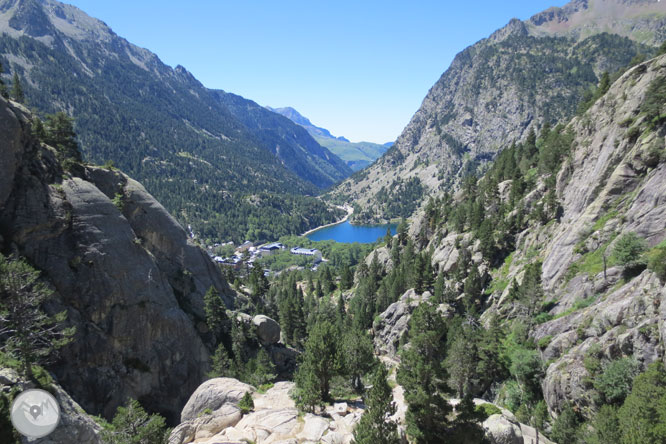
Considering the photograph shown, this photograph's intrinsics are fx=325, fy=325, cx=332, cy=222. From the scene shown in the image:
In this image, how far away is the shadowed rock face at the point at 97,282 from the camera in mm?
37438

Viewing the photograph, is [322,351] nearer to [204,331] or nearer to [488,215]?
[204,331]

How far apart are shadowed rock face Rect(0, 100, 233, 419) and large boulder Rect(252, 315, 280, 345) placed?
11.2m

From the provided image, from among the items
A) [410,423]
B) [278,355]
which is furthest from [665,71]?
[278,355]

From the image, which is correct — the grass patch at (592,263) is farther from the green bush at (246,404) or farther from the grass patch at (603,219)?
the green bush at (246,404)

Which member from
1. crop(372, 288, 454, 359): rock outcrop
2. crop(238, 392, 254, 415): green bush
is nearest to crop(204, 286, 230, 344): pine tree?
crop(238, 392, 254, 415): green bush

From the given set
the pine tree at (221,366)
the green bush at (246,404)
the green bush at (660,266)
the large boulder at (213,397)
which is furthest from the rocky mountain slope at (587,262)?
the pine tree at (221,366)

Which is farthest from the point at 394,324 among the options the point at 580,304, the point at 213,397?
the point at 213,397

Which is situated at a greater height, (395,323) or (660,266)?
(660,266)

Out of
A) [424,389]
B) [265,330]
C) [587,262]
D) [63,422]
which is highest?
[63,422]

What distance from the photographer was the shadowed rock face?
37.4 meters

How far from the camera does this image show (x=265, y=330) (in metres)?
64.0

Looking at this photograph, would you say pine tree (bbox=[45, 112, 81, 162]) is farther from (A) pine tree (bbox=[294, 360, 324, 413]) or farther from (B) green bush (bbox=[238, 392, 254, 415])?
(A) pine tree (bbox=[294, 360, 324, 413])

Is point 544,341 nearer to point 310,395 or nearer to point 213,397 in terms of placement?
point 310,395

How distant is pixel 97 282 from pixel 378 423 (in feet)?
128
